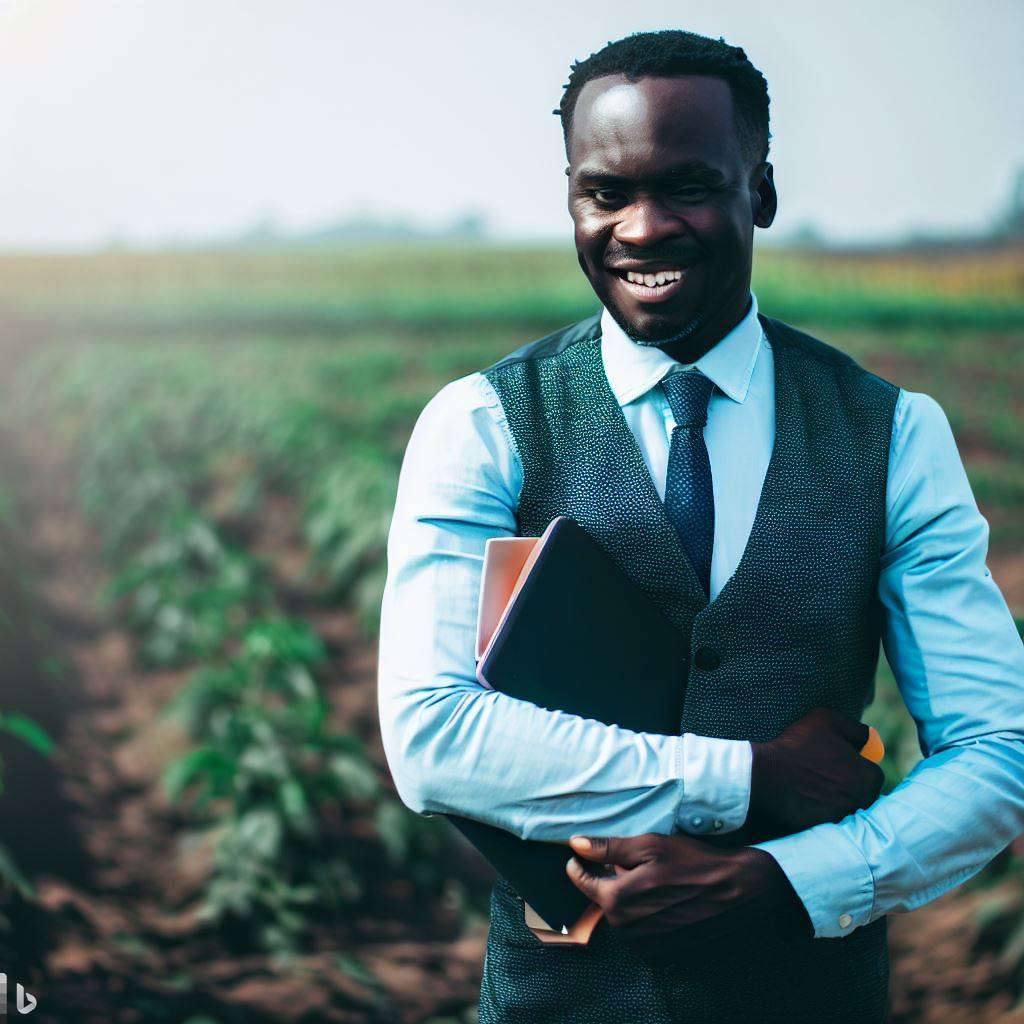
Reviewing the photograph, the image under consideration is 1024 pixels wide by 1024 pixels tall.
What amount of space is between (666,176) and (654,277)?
0.35ft

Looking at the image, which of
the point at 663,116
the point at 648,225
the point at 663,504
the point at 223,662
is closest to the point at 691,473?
the point at 663,504

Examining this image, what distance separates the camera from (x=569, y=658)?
124cm

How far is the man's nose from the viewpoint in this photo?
4.14ft

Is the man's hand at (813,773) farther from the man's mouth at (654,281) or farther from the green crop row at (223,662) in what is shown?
the green crop row at (223,662)

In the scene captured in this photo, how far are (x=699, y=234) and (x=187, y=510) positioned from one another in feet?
11.8

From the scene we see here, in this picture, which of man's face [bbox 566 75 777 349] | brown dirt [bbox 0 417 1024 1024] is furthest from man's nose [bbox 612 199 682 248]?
brown dirt [bbox 0 417 1024 1024]

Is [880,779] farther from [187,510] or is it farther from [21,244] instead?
[21,244]

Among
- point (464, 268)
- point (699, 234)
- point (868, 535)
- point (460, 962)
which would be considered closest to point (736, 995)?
point (868, 535)

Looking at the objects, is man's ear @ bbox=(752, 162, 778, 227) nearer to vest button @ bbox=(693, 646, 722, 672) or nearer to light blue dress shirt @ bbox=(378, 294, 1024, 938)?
light blue dress shirt @ bbox=(378, 294, 1024, 938)

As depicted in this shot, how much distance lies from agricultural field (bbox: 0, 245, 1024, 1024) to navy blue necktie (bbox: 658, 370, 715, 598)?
173cm

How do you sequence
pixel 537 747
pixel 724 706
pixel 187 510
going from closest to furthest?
pixel 537 747 < pixel 724 706 < pixel 187 510

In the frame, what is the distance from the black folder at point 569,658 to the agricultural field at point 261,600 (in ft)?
5.52

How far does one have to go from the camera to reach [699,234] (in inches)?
50.1

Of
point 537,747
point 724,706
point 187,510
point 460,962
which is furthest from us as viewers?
point 187,510
